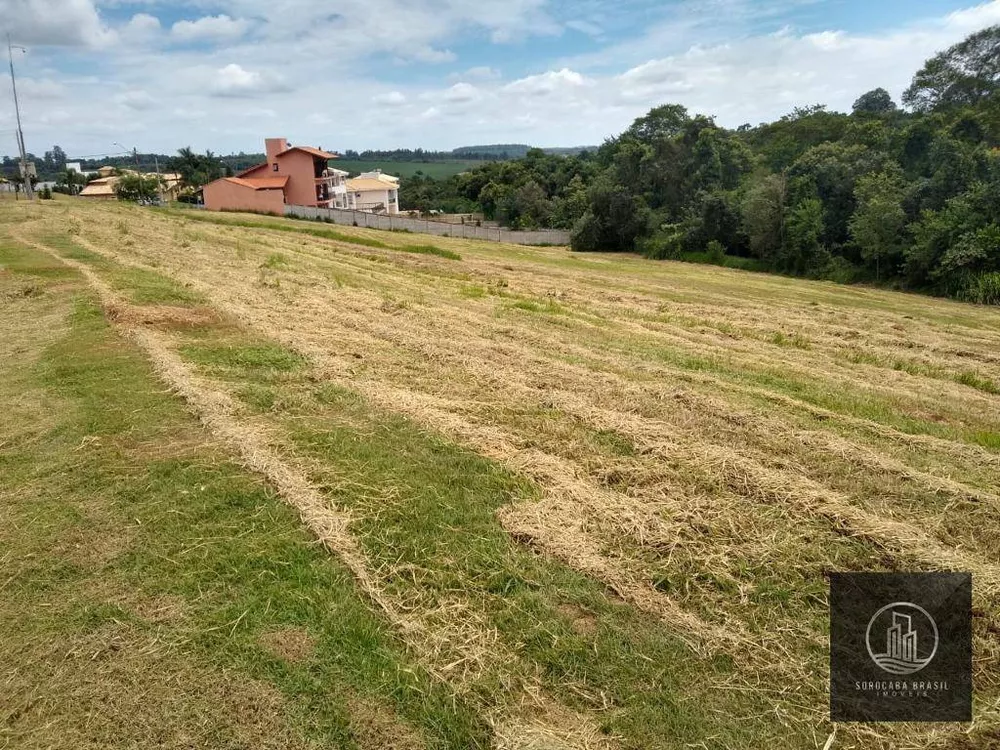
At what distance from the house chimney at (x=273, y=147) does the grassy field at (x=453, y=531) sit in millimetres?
53286

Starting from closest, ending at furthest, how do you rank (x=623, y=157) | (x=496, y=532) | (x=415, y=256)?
(x=496, y=532)
(x=415, y=256)
(x=623, y=157)

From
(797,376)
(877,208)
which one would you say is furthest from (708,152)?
(797,376)

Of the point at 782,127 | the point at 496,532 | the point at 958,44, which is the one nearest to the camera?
the point at 496,532

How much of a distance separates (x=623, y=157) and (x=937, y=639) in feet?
140

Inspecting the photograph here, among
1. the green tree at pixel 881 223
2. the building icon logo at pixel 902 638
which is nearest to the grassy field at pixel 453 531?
the building icon logo at pixel 902 638

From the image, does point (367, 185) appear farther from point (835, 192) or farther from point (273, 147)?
point (835, 192)

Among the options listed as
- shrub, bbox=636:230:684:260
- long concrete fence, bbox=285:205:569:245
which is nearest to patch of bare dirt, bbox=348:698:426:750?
shrub, bbox=636:230:684:260

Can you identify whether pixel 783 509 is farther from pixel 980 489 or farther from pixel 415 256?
pixel 415 256

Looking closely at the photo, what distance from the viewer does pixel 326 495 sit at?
4.97 meters

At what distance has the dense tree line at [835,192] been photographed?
26.0 m

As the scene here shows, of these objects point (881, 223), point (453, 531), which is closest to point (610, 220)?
point (881, 223)

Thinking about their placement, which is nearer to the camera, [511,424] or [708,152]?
[511,424]

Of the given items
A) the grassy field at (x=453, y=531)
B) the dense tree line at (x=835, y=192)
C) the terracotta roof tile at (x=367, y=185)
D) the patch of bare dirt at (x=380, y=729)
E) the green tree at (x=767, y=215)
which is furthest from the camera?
the terracotta roof tile at (x=367, y=185)

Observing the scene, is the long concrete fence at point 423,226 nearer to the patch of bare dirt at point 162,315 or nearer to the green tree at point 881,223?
the green tree at point 881,223
